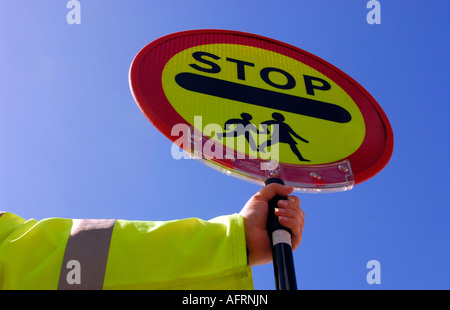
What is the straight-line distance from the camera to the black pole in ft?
4.51

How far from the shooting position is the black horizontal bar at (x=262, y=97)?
6.70 feet

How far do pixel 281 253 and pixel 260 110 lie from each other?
0.77 m

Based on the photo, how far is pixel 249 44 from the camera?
8.20ft

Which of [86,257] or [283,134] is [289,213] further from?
[86,257]

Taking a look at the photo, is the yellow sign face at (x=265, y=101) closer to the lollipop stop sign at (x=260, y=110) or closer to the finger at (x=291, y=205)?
the lollipop stop sign at (x=260, y=110)

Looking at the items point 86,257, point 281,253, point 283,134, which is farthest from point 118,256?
point 283,134

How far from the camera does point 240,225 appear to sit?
163 centimetres

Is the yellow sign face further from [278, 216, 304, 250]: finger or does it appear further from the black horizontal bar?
[278, 216, 304, 250]: finger

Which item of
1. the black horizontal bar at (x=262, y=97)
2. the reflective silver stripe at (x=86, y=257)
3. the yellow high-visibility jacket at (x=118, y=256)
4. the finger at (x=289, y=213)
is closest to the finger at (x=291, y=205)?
the finger at (x=289, y=213)

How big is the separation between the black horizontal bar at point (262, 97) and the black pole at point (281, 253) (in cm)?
56

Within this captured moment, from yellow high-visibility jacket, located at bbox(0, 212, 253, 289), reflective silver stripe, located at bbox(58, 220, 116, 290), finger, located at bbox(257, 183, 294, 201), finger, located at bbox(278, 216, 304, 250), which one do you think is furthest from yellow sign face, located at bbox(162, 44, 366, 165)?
reflective silver stripe, located at bbox(58, 220, 116, 290)
